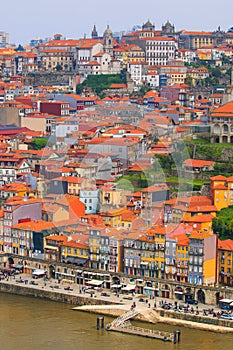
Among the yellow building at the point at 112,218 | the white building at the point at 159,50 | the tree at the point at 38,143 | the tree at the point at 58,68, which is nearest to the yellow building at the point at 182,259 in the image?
the yellow building at the point at 112,218

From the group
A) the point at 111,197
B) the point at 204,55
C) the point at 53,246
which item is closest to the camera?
the point at 53,246

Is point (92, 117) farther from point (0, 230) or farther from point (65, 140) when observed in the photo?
point (0, 230)

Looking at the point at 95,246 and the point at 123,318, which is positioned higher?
the point at 95,246

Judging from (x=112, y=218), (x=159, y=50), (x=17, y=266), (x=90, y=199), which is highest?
(x=159, y=50)

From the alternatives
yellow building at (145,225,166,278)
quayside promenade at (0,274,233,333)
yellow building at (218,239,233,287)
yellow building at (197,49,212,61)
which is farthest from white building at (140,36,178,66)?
yellow building at (218,239,233,287)

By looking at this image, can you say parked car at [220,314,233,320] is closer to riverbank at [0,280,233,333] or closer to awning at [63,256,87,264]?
riverbank at [0,280,233,333]

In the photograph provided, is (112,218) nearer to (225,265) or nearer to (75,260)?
(75,260)

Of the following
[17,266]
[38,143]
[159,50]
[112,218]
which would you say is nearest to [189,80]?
[159,50]

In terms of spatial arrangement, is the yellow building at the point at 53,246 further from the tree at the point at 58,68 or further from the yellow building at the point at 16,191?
the tree at the point at 58,68
